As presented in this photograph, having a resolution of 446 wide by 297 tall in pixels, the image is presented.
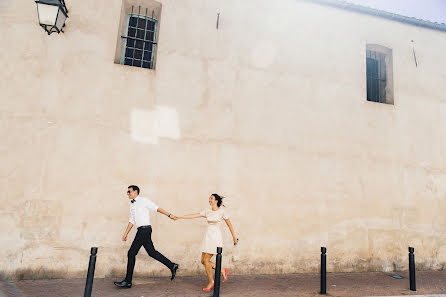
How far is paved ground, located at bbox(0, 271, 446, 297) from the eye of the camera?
474cm

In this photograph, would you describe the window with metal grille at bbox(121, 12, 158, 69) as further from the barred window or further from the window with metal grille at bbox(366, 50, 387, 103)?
the window with metal grille at bbox(366, 50, 387, 103)

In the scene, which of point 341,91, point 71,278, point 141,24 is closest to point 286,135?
point 341,91

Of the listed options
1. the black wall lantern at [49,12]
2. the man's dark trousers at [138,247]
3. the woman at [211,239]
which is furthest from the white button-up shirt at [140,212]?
the black wall lantern at [49,12]

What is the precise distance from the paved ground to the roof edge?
7.29m

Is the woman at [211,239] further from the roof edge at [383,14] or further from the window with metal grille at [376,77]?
the roof edge at [383,14]

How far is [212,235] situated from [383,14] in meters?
8.23

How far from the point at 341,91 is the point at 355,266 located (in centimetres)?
464

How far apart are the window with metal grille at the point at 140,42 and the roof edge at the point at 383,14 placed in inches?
181

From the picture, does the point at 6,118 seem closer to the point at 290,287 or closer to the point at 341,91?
the point at 290,287

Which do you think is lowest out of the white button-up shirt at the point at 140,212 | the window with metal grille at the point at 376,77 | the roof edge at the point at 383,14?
the white button-up shirt at the point at 140,212

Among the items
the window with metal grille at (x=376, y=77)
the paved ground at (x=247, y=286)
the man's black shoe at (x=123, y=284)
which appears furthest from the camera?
the window with metal grille at (x=376, y=77)

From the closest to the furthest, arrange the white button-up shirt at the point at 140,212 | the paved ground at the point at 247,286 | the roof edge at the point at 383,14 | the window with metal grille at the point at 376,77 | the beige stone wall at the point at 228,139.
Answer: the paved ground at the point at 247,286 → the white button-up shirt at the point at 140,212 → the beige stone wall at the point at 228,139 → the roof edge at the point at 383,14 → the window with metal grille at the point at 376,77

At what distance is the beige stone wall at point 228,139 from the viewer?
571 cm

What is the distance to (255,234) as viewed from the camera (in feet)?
21.4
